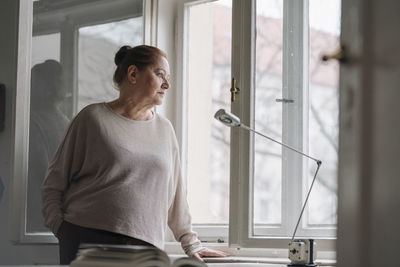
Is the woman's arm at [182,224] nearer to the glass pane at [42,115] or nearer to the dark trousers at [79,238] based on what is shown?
the dark trousers at [79,238]

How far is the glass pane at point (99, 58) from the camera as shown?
329 cm

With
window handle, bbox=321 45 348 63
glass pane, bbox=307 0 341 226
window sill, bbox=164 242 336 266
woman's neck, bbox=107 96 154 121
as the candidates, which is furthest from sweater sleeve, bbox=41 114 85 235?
window handle, bbox=321 45 348 63

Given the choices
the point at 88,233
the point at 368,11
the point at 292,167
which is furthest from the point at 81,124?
the point at 368,11

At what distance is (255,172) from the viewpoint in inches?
119

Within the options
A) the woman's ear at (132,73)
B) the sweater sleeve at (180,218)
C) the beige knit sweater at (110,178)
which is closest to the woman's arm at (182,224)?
the sweater sleeve at (180,218)

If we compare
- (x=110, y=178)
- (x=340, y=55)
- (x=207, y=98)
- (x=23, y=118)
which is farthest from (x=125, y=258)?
(x=207, y=98)

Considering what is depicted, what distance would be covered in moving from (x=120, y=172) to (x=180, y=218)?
408 mm

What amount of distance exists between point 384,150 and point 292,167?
2132mm

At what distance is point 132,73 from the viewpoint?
2867 mm

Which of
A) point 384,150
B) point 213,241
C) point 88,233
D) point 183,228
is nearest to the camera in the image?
point 384,150

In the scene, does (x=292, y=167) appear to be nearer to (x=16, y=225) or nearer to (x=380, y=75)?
(x=16, y=225)

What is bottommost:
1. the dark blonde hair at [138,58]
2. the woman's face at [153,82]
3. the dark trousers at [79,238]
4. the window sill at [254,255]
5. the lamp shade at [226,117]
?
the window sill at [254,255]

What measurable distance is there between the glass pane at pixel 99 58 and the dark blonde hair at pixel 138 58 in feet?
1.20

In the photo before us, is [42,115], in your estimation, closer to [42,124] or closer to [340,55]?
[42,124]
